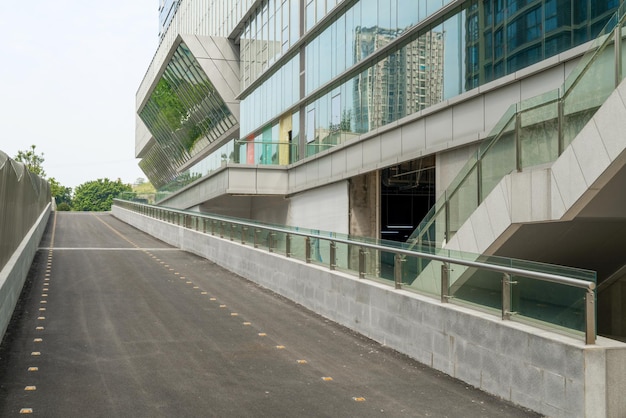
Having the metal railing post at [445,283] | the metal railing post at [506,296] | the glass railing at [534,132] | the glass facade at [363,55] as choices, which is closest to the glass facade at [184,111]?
the glass facade at [363,55]

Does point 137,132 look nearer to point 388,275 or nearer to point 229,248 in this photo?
point 229,248

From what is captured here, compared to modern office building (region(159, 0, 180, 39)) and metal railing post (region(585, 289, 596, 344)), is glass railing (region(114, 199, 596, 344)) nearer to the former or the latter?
metal railing post (region(585, 289, 596, 344))

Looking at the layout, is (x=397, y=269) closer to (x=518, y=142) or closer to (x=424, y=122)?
(x=518, y=142)

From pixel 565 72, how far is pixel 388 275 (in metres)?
7.07

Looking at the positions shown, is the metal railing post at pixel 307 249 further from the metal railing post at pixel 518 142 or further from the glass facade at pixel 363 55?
the glass facade at pixel 363 55

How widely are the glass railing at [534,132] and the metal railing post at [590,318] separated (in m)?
2.93

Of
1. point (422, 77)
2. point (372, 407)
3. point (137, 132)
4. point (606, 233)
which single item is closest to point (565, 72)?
point (606, 233)

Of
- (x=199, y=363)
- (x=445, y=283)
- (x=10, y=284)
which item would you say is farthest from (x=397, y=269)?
(x=10, y=284)

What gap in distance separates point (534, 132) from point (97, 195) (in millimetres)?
160608

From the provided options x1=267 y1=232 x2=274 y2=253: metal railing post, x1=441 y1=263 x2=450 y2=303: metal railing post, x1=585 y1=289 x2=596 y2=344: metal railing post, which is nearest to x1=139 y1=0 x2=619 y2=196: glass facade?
x1=267 y1=232 x2=274 y2=253: metal railing post

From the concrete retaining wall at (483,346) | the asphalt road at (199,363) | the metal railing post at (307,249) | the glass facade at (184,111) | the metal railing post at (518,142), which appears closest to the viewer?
the concrete retaining wall at (483,346)

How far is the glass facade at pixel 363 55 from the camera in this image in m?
16.0

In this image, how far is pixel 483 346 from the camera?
7.92 m

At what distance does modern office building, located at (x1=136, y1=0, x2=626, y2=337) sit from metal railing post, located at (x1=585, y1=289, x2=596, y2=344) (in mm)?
2236
